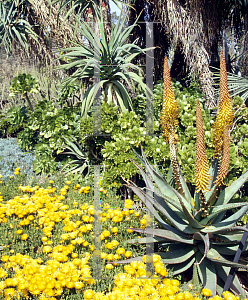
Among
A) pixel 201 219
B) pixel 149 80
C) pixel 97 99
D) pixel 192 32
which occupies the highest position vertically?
pixel 192 32

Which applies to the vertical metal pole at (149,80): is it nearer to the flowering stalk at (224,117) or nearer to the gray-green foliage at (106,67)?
the gray-green foliage at (106,67)

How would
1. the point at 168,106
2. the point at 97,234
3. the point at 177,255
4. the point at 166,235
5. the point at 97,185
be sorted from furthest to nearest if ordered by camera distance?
the point at 97,185
the point at 97,234
the point at 177,255
the point at 166,235
the point at 168,106

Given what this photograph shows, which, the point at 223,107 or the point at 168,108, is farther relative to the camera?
the point at 168,108

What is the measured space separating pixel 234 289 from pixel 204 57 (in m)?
3.68

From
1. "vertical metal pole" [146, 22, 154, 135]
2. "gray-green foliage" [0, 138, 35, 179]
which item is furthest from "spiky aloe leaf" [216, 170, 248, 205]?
"gray-green foliage" [0, 138, 35, 179]

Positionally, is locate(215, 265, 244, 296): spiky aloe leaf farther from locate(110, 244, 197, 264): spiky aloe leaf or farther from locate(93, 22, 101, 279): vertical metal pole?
locate(93, 22, 101, 279): vertical metal pole

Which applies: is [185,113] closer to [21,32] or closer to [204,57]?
[204,57]

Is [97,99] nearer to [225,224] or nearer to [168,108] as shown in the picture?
[168,108]

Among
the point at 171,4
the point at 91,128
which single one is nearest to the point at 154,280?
the point at 91,128

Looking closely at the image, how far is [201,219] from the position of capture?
87.0 inches

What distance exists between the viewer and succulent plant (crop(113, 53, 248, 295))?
1.71m

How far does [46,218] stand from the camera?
8.55 feet

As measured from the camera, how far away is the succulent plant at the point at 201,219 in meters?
1.71

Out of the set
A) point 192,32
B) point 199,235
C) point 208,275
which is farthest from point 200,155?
point 192,32
